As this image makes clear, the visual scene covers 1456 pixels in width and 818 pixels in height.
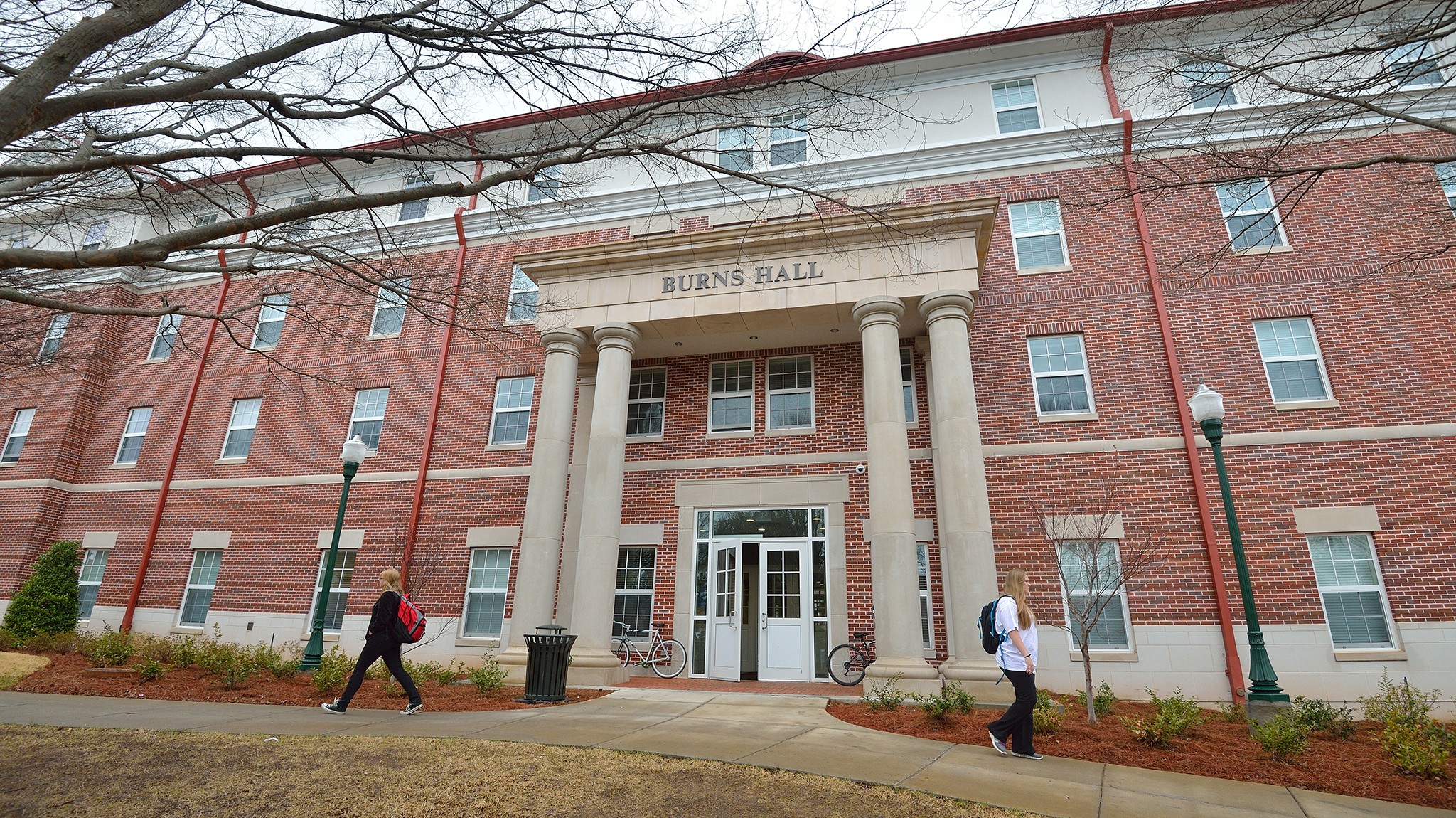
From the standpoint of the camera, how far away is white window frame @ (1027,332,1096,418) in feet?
42.8

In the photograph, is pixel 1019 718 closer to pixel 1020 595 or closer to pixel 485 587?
pixel 1020 595

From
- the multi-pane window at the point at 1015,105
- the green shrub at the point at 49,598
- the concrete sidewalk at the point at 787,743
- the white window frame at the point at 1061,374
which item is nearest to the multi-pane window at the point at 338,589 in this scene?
Result: the green shrub at the point at 49,598

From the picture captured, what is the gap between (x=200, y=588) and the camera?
17.3 m

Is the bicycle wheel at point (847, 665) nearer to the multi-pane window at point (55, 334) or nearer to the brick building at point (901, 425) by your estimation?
the brick building at point (901, 425)

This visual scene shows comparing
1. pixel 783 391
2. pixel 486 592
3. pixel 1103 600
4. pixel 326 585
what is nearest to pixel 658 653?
pixel 486 592

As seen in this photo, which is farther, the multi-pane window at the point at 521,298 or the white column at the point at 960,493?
the multi-pane window at the point at 521,298

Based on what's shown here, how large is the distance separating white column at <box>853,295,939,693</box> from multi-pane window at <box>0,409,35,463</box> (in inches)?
954

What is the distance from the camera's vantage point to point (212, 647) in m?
11.4

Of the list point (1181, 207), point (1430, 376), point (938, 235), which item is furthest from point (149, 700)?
point (1430, 376)

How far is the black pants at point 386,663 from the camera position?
26.9 ft

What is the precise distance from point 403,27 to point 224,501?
16.9 m

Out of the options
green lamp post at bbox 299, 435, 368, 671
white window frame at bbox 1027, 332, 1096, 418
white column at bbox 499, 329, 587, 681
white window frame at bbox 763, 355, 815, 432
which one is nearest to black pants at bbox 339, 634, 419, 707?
white column at bbox 499, 329, 587, 681

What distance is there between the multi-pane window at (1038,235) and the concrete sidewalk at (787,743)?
32.6 feet

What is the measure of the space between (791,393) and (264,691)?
10295 millimetres
